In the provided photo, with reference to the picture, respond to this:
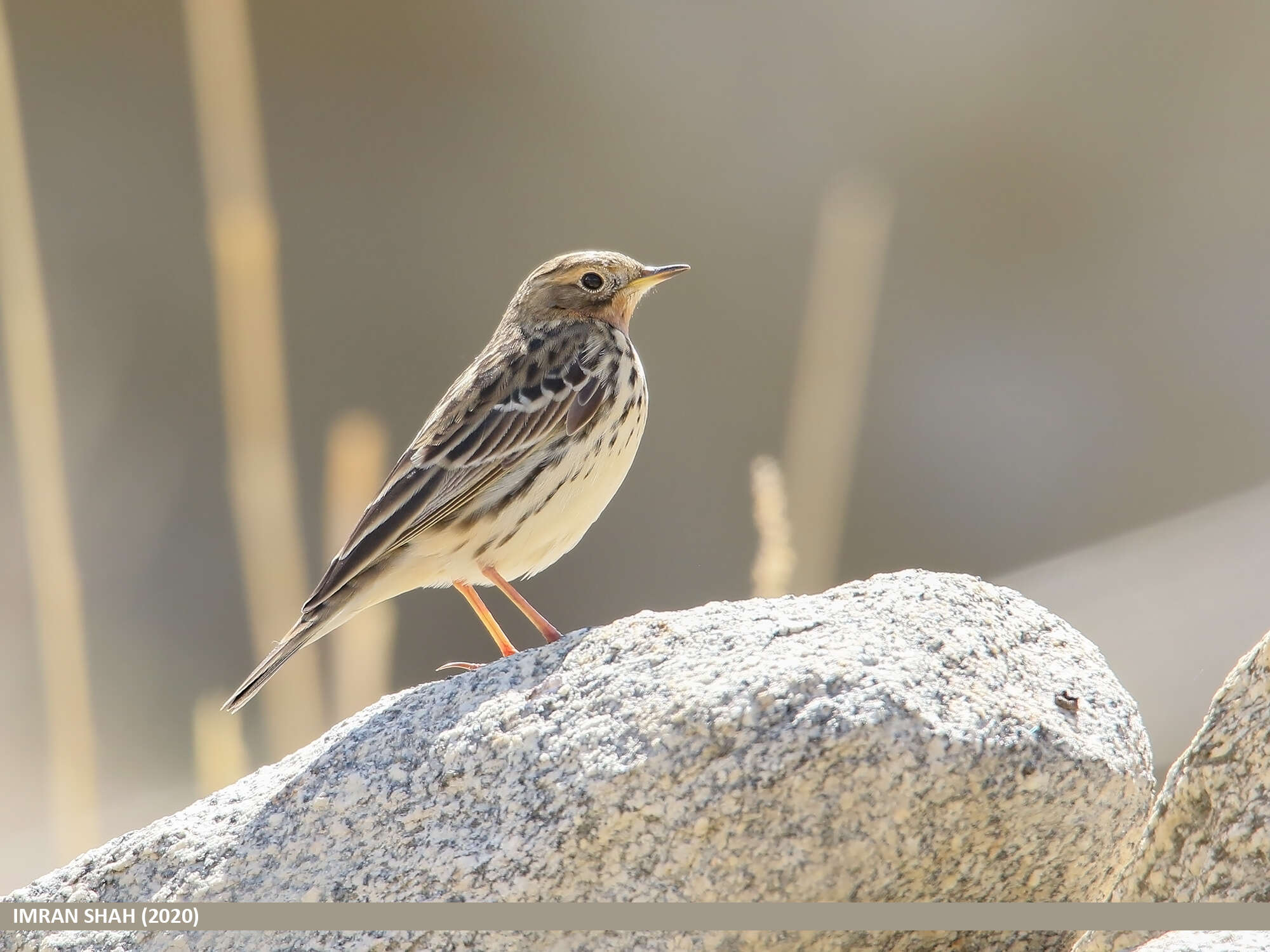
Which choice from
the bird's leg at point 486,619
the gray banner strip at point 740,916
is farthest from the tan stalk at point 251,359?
the gray banner strip at point 740,916

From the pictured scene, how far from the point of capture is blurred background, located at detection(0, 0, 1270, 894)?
6.85 metres

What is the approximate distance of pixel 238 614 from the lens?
699cm

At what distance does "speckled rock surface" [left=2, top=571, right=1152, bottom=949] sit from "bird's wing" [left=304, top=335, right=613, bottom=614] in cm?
132

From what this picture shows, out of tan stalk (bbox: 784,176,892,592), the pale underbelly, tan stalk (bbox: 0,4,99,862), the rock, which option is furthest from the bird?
the rock

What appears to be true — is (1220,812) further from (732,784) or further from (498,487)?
(498,487)

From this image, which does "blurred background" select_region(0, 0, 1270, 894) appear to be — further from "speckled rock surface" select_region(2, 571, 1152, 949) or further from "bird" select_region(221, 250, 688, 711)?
"speckled rock surface" select_region(2, 571, 1152, 949)

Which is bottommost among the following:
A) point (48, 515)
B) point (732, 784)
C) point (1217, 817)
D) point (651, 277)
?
point (1217, 817)

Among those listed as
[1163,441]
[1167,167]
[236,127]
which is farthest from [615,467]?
[1167,167]

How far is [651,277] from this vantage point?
543 cm

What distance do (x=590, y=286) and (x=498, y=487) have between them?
1.13 metres

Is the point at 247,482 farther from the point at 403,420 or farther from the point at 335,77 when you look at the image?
the point at 335,77

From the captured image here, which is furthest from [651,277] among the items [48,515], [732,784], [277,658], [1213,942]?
[1213,942]

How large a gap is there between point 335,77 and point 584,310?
10.3 ft

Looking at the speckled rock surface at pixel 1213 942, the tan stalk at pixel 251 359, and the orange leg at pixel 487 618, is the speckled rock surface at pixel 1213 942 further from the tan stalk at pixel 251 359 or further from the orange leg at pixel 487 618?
the tan stalk at pixel 251 359
